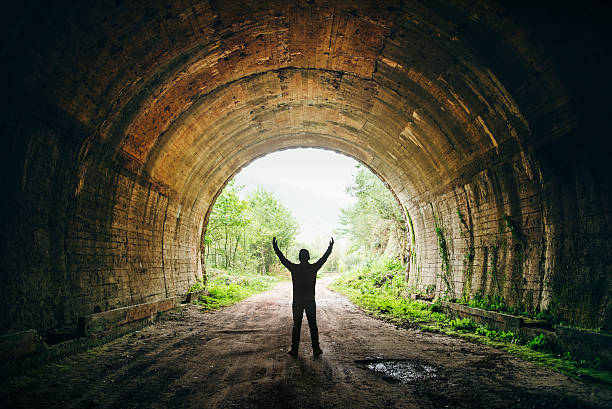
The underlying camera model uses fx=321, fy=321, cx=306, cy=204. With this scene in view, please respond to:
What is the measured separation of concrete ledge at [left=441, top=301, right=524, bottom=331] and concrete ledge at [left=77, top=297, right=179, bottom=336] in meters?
7.62

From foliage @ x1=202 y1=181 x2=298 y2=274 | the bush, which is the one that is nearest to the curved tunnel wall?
the bush

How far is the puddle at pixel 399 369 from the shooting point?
4.04 m

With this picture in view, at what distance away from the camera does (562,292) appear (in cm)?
551

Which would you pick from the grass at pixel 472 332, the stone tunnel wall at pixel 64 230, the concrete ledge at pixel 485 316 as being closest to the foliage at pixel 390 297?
the grass at pixel 472 332

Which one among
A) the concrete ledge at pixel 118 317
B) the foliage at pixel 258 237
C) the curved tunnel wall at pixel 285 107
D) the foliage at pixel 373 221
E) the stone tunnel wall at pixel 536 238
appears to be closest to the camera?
the curved tunnel wall at pixel 285 107

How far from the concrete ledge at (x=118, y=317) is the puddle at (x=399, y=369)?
4619 millimetres

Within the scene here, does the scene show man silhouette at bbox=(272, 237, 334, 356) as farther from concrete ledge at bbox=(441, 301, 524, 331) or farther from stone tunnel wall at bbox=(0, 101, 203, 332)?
concrete ledge at bbox=(441, 301, 524, 331)

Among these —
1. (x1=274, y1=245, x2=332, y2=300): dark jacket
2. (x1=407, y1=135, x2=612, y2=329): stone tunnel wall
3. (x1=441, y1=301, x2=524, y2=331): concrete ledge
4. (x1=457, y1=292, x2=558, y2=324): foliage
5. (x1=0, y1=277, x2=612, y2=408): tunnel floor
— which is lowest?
(x1=0, y1=277, x2=612, y2=408): tunnel floor

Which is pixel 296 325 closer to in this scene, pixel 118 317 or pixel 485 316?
pixel 118 317

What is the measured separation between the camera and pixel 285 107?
10.5 meters

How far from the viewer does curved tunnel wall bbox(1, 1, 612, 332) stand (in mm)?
4664

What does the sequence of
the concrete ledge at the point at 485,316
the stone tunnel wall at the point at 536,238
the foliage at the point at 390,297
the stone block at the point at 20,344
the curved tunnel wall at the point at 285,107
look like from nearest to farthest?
the stone block at the point at 20,344 < the curved tunnel wall at the point at 285,107 < the stone tunnel wall at the point at 536,238 < the concrete ledge at the point at 485,316 < the foliage at the point at 390,297

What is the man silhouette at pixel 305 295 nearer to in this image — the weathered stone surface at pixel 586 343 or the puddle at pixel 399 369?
the puddle at pixel 399 369

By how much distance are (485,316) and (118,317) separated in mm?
7787
